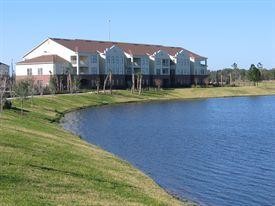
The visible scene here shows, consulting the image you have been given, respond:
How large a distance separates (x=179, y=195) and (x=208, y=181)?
372 centimetres

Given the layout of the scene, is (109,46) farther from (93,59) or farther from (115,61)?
(93,59)

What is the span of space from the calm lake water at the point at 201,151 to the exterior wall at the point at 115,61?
225ft

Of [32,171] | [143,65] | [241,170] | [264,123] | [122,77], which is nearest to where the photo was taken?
[32,171]

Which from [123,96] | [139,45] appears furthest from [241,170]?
[139,45]

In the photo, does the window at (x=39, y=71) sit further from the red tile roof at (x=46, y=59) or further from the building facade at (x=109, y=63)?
Result: the red tile roof at (x=46, y=59)

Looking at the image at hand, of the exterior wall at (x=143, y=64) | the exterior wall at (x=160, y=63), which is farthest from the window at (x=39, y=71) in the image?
the exterior wall at (x=160, y=63)

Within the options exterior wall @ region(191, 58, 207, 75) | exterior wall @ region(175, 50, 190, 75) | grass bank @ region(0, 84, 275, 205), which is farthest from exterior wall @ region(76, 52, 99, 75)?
grass bank @ region(0, 84, 275, 205)

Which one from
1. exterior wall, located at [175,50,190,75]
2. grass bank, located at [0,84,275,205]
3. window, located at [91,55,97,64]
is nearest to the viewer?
grass bank, located at [0,84,275,205]

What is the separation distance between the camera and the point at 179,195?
81.8ft

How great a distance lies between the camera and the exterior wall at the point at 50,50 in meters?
135

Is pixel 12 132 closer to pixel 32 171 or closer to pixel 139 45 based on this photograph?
pixel 32 171

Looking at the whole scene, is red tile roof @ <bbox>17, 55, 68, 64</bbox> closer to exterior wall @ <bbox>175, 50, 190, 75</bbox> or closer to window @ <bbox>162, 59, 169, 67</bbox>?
window @ <bbox>162, 59, 169, 67</bbox>

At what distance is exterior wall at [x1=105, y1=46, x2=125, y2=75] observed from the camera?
465ft

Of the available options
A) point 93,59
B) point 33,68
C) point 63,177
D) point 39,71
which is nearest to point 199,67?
point 93,59
